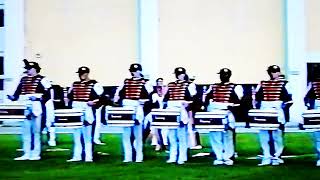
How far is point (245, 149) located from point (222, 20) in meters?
9.25

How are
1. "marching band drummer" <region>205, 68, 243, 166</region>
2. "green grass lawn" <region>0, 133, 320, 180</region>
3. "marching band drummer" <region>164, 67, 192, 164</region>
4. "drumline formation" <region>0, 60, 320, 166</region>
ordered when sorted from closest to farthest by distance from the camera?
"green grass lawn" <region>0, 133, 320, 180</region> < "drumline formation" <region>0, 60, 320, 166</region> < "marching band drummer" <region>205, 68, 243, 166</region> < "marching band drummer" <region>164, 67, 192, 164</region>

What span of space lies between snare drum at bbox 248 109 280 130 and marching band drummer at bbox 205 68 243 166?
0.62 metres

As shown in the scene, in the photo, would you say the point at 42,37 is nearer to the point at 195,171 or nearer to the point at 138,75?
the point at 138,75

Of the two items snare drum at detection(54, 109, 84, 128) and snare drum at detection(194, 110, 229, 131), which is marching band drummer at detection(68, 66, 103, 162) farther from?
snare drum at detection(194, 110, 229, 131)

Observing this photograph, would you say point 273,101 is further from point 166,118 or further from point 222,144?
point 166,118

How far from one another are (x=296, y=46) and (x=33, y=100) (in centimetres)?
1290

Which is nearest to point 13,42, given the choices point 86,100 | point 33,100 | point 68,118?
point 33,100

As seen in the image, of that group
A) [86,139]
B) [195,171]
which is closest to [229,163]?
[195,171]

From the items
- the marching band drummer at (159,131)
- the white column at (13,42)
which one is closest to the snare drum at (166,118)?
the marching band drummer at (159,131)

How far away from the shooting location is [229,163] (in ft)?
44.8

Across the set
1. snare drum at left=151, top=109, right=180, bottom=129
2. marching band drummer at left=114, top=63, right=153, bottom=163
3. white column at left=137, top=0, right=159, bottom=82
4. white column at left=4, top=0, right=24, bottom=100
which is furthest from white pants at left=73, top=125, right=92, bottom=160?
white column at left=4, top=0, right=24, bottom=100

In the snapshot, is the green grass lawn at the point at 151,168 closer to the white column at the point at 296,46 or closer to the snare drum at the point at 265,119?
the snare drum at the point at 265,119

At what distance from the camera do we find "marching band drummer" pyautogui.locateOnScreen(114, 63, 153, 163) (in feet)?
46.1

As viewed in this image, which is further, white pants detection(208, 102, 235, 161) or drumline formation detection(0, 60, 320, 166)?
white pants detection(208, 102, 235, 161)
